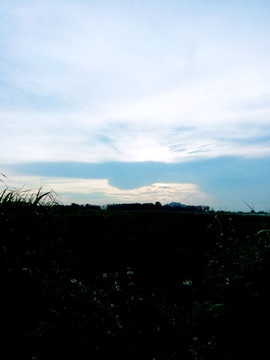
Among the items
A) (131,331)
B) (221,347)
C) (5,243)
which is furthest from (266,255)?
(5,243)

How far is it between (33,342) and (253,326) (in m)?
2.42

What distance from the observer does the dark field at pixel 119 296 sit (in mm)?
3756

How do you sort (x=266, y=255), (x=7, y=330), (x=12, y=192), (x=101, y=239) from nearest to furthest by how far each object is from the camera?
(x=7, y=330), (x=266, y=255), (x=12, y=192), (x=101, y=239)

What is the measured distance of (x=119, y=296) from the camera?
18.0 feet

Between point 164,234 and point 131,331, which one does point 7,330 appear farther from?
point 164,234

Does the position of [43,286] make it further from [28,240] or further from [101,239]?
[101,239]

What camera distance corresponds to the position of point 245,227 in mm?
7641

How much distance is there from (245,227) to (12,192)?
201 inches

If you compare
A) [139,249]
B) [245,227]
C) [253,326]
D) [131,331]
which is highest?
[245,227]

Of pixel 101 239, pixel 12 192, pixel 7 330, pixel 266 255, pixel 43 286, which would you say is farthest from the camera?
pixel 101 239

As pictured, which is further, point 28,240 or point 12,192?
point 12,192

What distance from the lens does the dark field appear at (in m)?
3.76

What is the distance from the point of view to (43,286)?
14.7 feet

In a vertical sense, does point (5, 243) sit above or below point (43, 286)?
above
